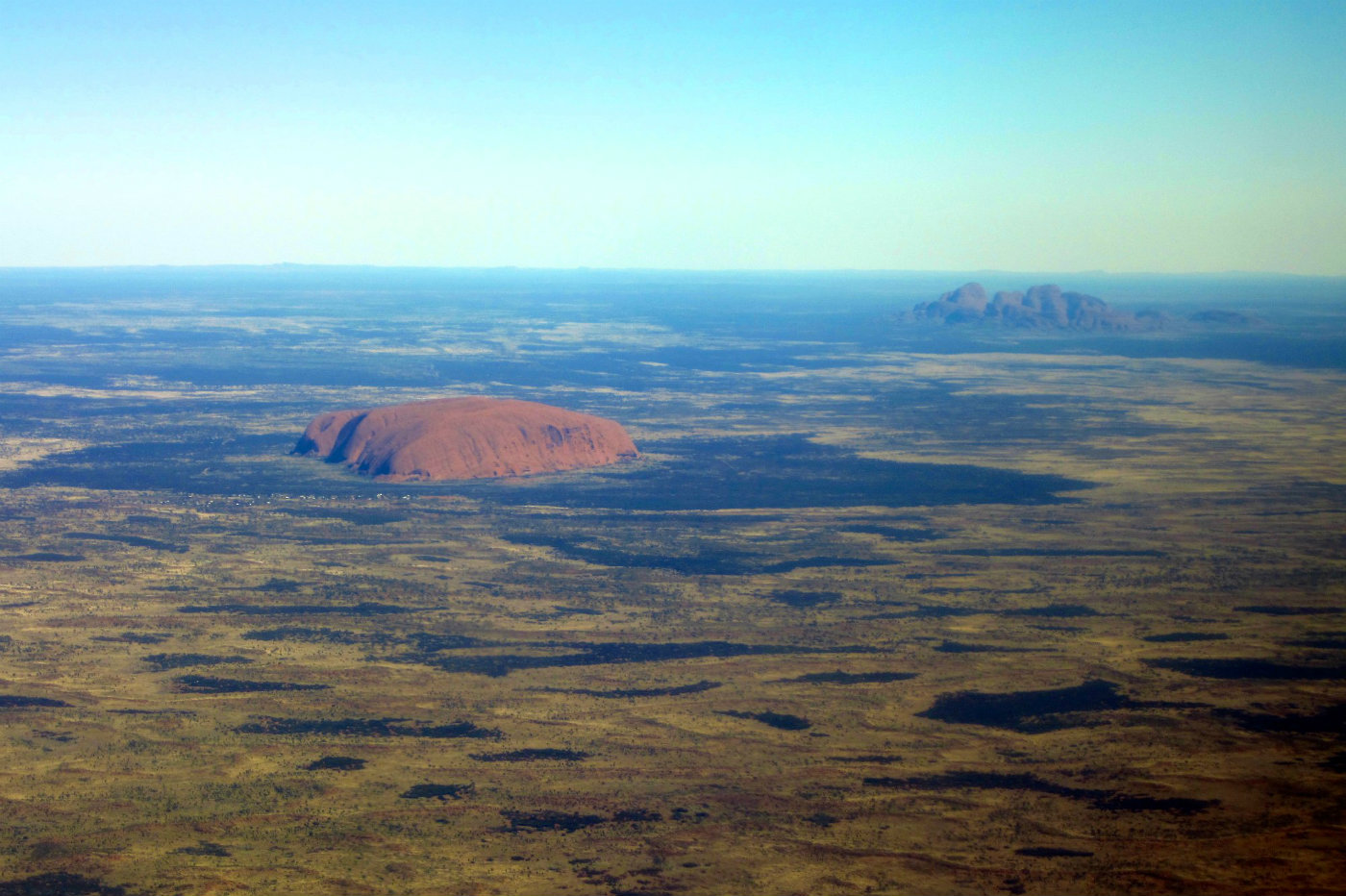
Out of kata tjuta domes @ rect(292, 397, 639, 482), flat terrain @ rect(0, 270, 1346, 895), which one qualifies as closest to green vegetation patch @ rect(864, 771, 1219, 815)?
flat terrain @ rect(0, 270, 1346, 895)

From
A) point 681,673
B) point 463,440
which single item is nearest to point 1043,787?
point 681,673

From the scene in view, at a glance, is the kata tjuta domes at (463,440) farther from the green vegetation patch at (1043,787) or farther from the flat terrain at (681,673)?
the green vegetation patch at (1043,787)

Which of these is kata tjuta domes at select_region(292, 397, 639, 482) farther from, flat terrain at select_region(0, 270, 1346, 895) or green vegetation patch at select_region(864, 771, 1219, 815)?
green vegetation patch at select_region(864, 771, 1219, 815)

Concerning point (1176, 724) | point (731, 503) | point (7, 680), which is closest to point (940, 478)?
point (731, 503)

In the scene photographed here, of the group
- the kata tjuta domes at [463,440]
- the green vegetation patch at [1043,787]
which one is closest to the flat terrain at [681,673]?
the green vegetation patch at [1043,787]

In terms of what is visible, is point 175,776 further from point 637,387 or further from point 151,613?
point 637,387
